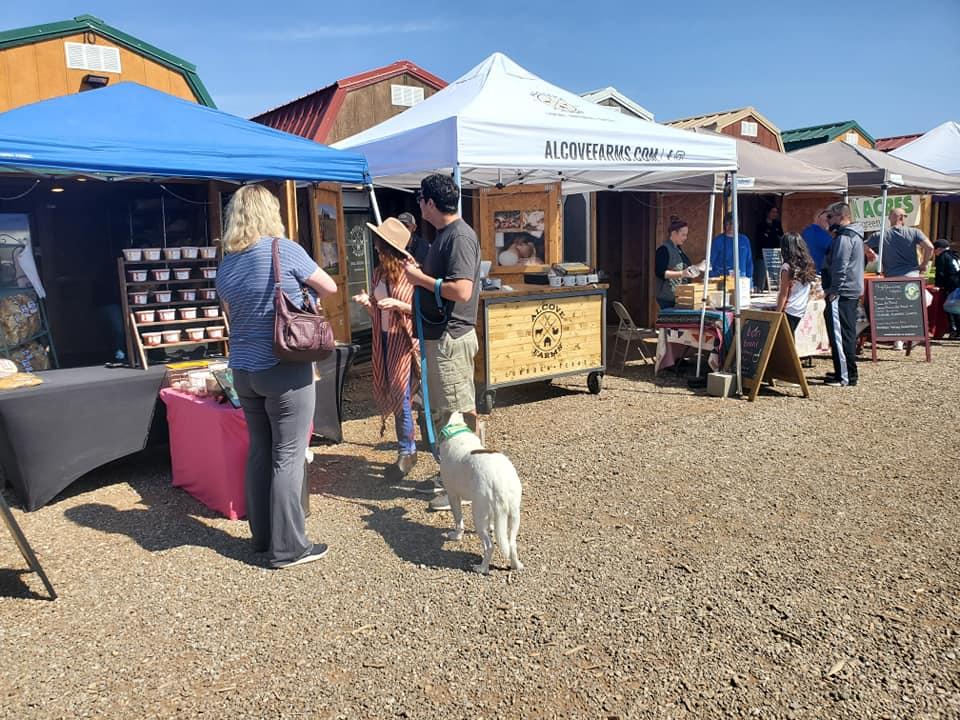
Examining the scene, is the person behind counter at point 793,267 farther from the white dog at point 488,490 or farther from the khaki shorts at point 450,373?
the white dog at point 488,490

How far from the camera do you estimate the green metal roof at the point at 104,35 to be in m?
8.15

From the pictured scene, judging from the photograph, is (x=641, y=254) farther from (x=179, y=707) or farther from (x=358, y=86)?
(x=179, y=707)

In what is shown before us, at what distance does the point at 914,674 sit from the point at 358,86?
10.7m

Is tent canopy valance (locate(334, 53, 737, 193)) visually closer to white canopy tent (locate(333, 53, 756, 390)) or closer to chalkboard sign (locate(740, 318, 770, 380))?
white canopy tent (locate(333, 53, 756, 390))

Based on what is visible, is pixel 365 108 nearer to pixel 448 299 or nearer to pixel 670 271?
pixel 670 271

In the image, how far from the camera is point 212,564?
3.78 m

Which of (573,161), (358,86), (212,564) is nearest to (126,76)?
(358,86)

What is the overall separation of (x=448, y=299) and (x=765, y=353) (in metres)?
4.10

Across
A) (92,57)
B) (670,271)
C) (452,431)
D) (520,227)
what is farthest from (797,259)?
(92,57)

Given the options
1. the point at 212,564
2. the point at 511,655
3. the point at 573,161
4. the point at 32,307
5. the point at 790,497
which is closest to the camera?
the point at 511,655

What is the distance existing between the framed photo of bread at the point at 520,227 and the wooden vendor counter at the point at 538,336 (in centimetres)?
177

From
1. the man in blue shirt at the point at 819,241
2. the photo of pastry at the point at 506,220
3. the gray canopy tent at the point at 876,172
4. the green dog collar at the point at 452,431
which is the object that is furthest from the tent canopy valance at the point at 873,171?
the green dog collar at the point at 452,431

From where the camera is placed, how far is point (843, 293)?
24.7 feet

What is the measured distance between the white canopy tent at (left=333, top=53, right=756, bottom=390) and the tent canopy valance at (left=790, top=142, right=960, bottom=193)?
189 inches
